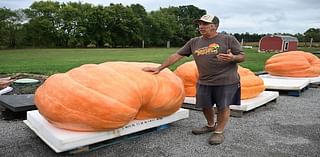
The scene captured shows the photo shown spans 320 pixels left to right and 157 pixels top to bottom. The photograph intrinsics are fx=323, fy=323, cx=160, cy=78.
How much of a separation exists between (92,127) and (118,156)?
40cm

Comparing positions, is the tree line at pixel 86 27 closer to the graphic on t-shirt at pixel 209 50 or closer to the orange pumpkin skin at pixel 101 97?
the orange pumpkin skin at pixel 101 97

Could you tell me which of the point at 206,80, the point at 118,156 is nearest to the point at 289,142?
the point at 206,80

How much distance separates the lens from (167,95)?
3.89 m

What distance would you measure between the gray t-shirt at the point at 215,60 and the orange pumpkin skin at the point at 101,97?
1.76 ft

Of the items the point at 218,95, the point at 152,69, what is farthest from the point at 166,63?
the point at 218,95

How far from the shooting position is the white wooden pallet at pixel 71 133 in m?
3.08

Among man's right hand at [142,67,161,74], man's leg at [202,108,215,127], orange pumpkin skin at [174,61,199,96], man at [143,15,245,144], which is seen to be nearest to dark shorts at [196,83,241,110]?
man at [143,15,245,144]

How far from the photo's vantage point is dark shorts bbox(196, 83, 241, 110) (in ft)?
12.1

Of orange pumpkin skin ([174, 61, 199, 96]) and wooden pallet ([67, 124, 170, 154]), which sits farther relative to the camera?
orange pumpkin skin ([174, 61, 199, 96])

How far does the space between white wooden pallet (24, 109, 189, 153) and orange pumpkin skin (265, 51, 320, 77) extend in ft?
16.9

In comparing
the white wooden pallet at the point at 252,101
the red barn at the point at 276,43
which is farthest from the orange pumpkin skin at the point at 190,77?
the red barn at the point at 276,43

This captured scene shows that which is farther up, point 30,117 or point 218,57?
point 218,57

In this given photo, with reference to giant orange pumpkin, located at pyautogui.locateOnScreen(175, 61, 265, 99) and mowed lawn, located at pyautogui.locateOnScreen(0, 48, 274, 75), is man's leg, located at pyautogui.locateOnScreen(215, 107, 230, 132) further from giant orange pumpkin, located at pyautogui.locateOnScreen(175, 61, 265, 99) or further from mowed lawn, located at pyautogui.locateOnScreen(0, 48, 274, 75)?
mowed lawn, located at pyautogui.locateOnScreen(0, 48, 274, 75)

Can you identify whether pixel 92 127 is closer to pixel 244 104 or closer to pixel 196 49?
pixel 196 49
